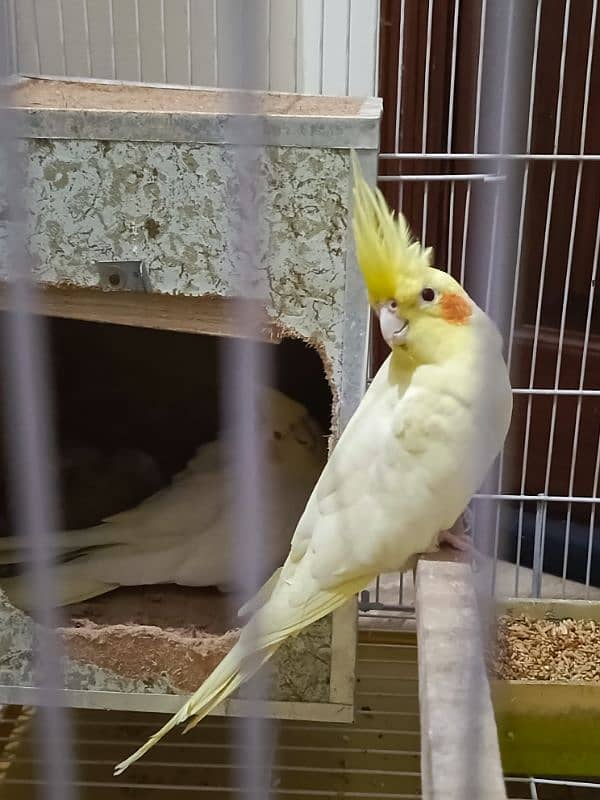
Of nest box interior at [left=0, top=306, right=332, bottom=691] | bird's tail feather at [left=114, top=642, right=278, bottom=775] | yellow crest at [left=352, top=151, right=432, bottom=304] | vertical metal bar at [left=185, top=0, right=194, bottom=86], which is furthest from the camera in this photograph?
nest box interior at [left=0, top=306, right=332, bottom=691]

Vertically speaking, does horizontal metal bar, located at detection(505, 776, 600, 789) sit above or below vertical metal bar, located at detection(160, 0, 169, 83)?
below

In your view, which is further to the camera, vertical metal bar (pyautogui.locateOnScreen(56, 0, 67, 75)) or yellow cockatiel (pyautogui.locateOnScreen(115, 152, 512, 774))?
vertical metal bar (pyautogui.locateOnScreen(56, 0, 67, 75))

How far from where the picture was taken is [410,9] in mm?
1019

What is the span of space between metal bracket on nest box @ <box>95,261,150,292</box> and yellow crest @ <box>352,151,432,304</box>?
0.63 feet

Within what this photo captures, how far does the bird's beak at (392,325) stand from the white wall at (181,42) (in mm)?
376

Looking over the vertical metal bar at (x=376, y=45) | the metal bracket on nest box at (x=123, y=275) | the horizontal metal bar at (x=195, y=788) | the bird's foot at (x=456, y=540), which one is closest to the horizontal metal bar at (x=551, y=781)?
the horizontal metal bar at (x=195, y=788)

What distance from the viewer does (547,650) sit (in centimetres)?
92

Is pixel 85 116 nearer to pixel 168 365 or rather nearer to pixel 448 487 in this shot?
pixel 448 487

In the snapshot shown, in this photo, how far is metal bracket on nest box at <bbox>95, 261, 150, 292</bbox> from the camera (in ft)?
2.41

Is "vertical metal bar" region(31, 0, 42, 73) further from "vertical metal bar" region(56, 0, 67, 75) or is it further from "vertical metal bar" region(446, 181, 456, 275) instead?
"vertical metal bar" region(446, 181, 456, 275)

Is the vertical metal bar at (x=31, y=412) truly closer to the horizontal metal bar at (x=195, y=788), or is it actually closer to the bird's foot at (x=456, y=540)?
the bird's foot at (x=456, y=540)

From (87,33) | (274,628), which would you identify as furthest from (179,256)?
(87,33)

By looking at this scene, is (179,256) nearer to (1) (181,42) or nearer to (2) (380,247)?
(2) (380,247)

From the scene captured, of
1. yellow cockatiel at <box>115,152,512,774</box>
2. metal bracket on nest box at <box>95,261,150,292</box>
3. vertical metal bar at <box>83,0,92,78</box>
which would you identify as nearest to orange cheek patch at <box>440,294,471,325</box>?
yellow cockatiel at <box>115,152,512,774</box>
